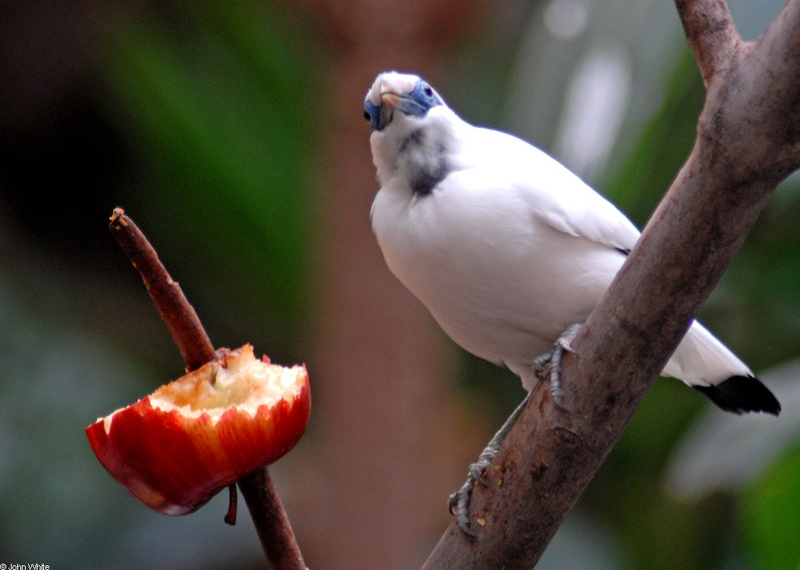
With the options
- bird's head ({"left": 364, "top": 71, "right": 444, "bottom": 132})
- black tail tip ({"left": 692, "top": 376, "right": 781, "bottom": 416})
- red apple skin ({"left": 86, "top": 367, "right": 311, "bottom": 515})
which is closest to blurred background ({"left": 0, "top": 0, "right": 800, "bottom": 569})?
black tail tip ({"left": 692, "top": 376, "right": 781, "bottom": 416})

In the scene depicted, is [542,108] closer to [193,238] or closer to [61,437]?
[193,238]

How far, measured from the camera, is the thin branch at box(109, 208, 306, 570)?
1.01 meters

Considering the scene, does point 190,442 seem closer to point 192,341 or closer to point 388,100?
point 192,341

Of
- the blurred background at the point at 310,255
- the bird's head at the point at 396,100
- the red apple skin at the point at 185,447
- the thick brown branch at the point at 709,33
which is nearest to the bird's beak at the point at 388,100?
the bird's head at the point at 396,100

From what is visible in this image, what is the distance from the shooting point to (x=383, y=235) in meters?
1.65

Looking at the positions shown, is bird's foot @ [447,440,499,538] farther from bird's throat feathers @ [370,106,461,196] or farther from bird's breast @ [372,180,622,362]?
bird's throat feathers @ [370,106,461,196]


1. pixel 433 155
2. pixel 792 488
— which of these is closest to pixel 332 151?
pixel 433 155

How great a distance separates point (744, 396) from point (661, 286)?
0.78m

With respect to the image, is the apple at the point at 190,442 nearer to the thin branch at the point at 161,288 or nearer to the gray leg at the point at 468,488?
the thin branch at the point at 161,288

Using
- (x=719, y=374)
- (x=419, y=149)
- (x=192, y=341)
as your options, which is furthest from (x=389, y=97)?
(x=719, y=374)

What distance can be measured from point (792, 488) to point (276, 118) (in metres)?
2.52

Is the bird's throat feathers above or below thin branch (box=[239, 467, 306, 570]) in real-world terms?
above

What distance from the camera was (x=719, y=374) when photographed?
1.75m

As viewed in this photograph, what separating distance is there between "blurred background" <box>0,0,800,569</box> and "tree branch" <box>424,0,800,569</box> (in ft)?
4.75
